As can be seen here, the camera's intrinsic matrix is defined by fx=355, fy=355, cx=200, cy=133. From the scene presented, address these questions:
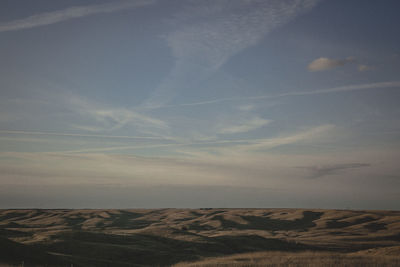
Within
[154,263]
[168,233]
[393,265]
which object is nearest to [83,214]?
[168,233]

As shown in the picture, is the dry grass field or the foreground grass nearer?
the foreground grass

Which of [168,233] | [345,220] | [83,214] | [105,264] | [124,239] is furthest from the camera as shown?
[83,214]

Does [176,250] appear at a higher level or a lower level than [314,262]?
lower

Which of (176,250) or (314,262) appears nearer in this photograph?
(314,262)

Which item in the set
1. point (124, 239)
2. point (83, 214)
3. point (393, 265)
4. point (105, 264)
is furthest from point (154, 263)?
point (83, 214)

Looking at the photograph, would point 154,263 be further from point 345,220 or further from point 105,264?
point 345,220

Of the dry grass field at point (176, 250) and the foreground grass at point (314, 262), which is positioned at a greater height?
the foreground grass at point (314, 262)

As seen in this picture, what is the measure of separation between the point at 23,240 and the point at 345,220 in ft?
334

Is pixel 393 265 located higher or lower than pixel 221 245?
higher

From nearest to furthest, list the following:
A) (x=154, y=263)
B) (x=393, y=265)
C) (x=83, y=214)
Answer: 1. (x=393, y=265)
2. (x=154, y=263)
3. (x=83, y=214)

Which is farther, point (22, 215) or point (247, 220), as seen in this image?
point (22, 215)

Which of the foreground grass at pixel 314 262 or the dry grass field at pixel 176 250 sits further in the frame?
the dry grass field at pixel 176 250

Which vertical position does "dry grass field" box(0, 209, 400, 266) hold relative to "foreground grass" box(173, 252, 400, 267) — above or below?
below

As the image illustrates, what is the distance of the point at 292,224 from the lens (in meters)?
124
